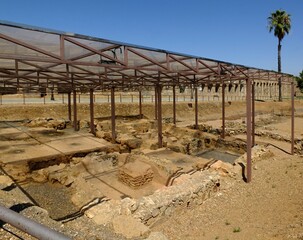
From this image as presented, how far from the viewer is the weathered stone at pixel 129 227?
6.20 m

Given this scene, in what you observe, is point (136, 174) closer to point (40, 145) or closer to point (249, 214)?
point (249, 214)

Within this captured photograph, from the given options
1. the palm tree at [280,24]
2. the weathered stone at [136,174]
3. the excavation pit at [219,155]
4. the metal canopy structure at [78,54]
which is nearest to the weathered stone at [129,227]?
the weathered stone at [136,174]

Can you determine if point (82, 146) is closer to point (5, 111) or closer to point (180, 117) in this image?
point (5, 111)

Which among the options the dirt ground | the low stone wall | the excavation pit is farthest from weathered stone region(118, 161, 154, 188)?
the excavation pit

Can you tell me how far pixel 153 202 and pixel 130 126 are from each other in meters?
15.0

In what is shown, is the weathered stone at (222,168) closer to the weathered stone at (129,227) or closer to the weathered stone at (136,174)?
the weathered stone at (136,174)

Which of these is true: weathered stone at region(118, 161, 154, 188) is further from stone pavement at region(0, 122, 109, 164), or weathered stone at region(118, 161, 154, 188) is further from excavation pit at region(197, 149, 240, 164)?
excavation pit at region(197, 149, 240, 164)

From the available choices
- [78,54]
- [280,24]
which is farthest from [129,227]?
[280,24]

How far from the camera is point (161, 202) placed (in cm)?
782

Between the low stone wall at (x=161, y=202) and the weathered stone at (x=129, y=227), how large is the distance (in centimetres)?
28

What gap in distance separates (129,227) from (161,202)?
5.42 feet

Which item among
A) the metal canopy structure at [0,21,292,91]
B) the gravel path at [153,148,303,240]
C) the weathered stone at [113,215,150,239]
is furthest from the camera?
the metal canopy structure at [0,21,292,91]

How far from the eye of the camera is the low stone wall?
716 cm

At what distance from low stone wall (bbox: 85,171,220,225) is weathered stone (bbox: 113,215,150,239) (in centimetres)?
28
